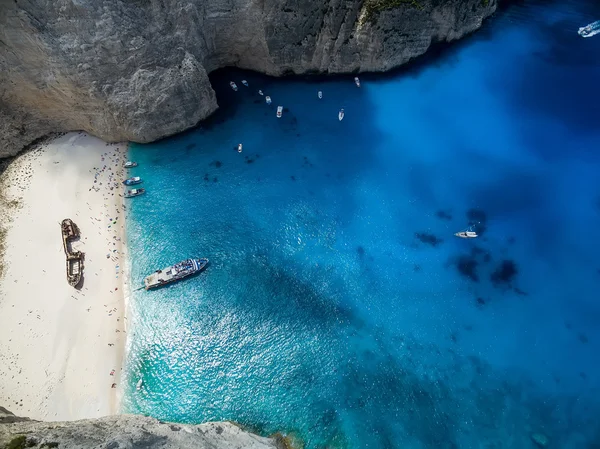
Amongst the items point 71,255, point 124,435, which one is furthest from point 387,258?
point 71,255

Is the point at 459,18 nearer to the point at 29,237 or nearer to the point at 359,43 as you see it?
the point at 359,43

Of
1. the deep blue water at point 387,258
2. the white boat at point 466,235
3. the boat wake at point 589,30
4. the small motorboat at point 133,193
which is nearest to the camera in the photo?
the deep blue water at point 387,258

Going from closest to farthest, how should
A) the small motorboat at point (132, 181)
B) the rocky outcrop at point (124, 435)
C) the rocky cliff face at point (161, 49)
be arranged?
the rocky outcrop at point (124, 435) < the rocky cliff face at point (161, 49) < the small motorboat at point (132, 181)

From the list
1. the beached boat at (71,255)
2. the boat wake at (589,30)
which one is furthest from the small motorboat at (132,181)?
the boat wake at (589,30)

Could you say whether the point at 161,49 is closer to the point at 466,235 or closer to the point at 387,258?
the point at 387,258

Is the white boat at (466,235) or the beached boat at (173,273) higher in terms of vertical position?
the beached boat at (173,273)

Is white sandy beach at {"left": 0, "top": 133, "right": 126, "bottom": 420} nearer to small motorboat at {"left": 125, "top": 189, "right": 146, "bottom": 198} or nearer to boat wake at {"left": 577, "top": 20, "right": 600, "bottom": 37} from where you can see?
small motorboat at {"left": 125, "top": 189, "right": 146, "bottom": 198}

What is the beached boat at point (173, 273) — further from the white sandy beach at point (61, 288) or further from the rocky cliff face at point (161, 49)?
Answer: the rocky cliff face at point (161, 49)
